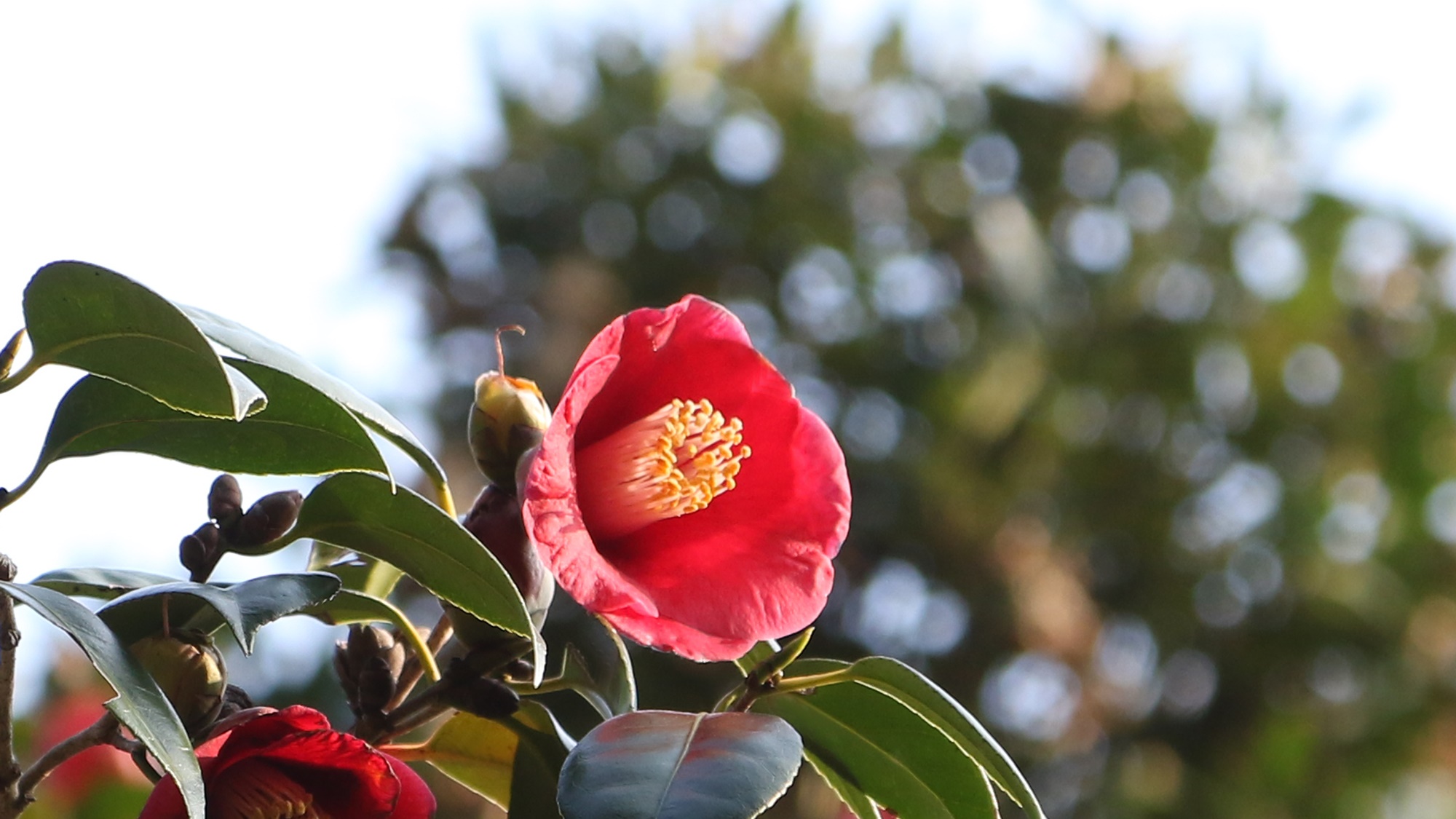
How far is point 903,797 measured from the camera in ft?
2.30

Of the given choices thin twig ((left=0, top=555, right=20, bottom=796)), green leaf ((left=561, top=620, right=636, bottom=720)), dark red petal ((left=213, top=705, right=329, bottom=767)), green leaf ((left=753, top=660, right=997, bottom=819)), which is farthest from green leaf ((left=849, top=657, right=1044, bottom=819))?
thin twig ((left=0, top=555, right=20, bottom=796))

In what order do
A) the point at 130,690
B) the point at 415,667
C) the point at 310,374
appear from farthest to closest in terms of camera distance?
the point at 415,667 < the point at 310,374 < the point at 130,690

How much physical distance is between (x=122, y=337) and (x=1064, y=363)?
3758mm

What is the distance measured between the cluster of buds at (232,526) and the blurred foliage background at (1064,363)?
8.89ft

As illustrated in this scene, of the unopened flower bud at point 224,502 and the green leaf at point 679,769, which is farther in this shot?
the unopened flower bud at point 224,502

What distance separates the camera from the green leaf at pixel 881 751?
0.68 m

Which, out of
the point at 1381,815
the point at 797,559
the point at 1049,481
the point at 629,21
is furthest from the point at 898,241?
the point at 797,559

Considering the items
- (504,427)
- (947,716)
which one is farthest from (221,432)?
(947,716)

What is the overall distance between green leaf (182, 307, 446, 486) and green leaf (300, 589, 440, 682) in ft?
0.22

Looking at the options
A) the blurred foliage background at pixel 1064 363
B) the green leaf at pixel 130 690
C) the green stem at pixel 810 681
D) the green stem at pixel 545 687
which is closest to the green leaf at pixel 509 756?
the green stem at pixel 545 687

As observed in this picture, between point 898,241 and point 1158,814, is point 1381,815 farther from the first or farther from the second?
point 898,241

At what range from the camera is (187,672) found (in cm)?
62

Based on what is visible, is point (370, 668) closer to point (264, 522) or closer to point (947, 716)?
point (264, 522)

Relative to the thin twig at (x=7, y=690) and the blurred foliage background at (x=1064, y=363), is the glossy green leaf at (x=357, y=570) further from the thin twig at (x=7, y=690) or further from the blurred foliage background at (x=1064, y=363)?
the blurred foliage background at (x=1064, y=363)
